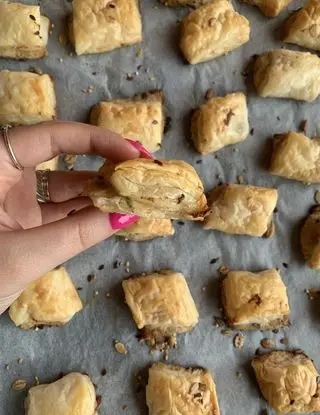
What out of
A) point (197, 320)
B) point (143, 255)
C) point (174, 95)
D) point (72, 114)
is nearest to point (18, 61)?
point (72, 114)

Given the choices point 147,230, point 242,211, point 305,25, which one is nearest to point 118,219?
point 147,230

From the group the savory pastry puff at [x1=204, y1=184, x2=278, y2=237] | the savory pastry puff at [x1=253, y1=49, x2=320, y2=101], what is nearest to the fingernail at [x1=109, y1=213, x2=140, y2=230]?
the savory pastry puff at [x1=204, y1=184, x2=278, y2=237]

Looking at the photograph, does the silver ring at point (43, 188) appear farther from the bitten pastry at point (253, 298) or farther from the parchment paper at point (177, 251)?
the bitten pastry at point (253, 298)

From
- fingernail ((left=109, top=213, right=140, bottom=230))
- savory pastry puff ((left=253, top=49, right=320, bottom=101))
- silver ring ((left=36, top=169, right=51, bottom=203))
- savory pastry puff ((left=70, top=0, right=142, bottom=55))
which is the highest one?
savory pastry puff ((left=70, top=0, right=142, bottom=55))

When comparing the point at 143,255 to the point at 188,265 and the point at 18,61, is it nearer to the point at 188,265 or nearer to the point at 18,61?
the point at 188,265

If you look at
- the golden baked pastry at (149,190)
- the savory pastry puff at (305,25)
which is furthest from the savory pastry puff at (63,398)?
the savory pastry puff at (305,25)

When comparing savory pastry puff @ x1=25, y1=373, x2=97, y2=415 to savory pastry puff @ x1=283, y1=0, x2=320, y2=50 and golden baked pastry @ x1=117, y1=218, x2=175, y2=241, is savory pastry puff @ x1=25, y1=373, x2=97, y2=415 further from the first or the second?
savory pastry puff @ x1=283, y1=0, x2=320, y2=50

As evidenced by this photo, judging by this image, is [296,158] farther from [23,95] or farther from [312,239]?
[23,95]
